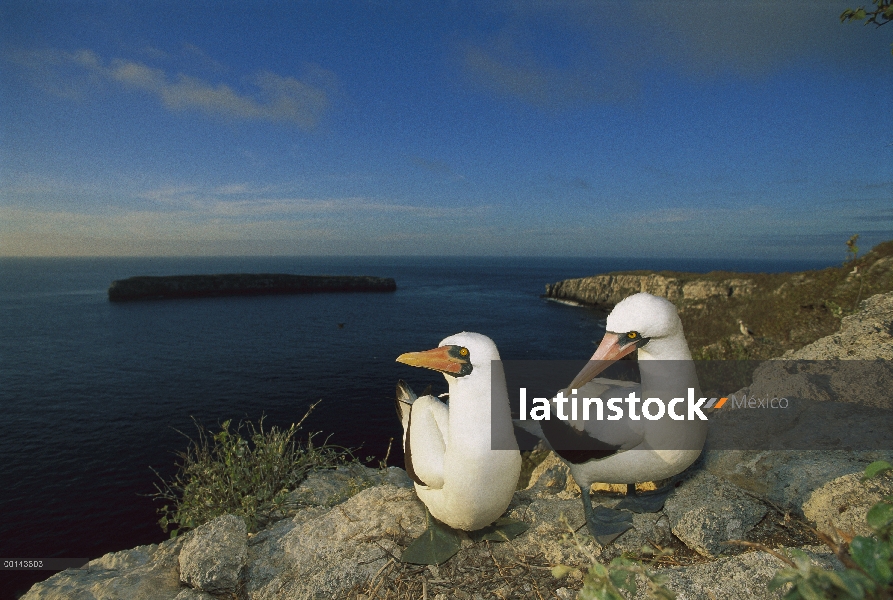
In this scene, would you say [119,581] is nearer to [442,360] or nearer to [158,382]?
[442,360]

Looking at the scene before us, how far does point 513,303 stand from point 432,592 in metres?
82.3

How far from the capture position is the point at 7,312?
7688 centimetres

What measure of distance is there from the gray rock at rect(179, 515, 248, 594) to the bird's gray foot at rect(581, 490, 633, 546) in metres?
3.13

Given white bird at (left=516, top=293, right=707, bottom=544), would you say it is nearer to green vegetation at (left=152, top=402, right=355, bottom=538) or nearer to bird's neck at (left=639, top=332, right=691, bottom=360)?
bird's neck at (left=639, top=332, right=691, bottom=360)

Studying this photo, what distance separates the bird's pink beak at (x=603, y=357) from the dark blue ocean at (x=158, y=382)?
15912 mm

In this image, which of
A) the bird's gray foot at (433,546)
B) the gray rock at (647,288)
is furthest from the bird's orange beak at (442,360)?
the gray rock at (647,288)

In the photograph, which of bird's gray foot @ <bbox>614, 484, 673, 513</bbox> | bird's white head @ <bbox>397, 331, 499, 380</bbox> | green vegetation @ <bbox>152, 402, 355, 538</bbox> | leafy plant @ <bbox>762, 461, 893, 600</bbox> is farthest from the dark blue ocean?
leafy plant @ <bbox>762, 461, 893, 600</bbox>

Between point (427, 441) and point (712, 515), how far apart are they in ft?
7.52

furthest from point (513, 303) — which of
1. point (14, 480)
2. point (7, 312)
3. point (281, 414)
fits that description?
point (7, 312)

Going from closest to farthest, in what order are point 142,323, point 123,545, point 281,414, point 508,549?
point 508,549
point 123,545
point 281,414
point 142,323

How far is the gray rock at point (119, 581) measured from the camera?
4.15m

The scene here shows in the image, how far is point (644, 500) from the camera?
4.06 m

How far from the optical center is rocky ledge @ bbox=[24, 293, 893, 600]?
3191 millimetres

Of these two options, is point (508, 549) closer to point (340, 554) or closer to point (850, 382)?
point (340, 554)
